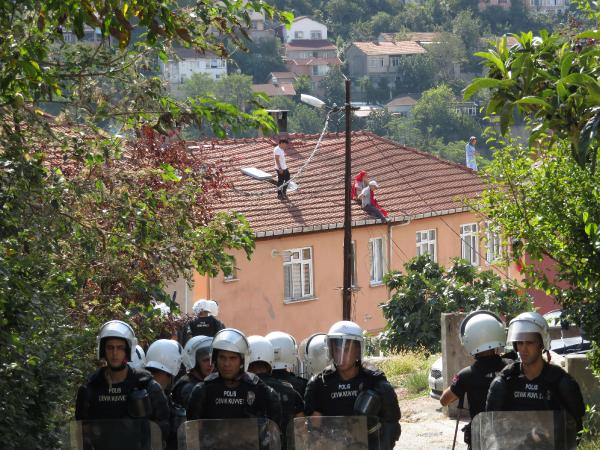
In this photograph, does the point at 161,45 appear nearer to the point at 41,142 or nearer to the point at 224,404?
the point at 41,142

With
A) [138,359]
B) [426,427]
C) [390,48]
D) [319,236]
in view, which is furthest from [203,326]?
[390,48]

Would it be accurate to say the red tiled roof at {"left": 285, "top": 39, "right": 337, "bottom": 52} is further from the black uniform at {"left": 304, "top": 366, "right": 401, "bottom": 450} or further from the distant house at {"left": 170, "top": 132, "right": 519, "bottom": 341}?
the black uniform at {"left": 304, "top": 366, "right": 401, "bottom": 450}

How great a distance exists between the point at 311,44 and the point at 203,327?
110 meters

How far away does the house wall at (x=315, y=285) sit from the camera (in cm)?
3134

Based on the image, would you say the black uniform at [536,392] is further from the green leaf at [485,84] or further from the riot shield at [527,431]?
the green leaf at [485,84]

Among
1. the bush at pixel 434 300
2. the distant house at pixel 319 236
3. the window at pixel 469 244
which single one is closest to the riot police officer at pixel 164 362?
the bush at pixel 434 300

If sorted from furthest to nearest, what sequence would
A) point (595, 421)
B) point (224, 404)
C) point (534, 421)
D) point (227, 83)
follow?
point (227, 83) < point (595, 421) < point (224, 404) < point (534, 421)

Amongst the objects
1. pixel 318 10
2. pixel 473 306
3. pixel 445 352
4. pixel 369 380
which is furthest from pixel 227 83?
pixel 369 380

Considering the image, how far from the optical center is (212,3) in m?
10.1

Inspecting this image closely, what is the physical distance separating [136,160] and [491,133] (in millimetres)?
5885

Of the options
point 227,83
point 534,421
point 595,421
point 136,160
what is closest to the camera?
point 534,421

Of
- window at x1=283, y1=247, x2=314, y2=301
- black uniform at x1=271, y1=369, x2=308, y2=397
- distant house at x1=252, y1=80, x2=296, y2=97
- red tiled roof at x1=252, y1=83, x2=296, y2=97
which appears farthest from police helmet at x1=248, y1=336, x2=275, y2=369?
red tiled roof at x1=252, y1=83, x2=296, y2=97

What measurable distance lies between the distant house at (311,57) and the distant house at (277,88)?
54.7ft

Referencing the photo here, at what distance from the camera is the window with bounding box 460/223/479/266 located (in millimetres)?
38625
